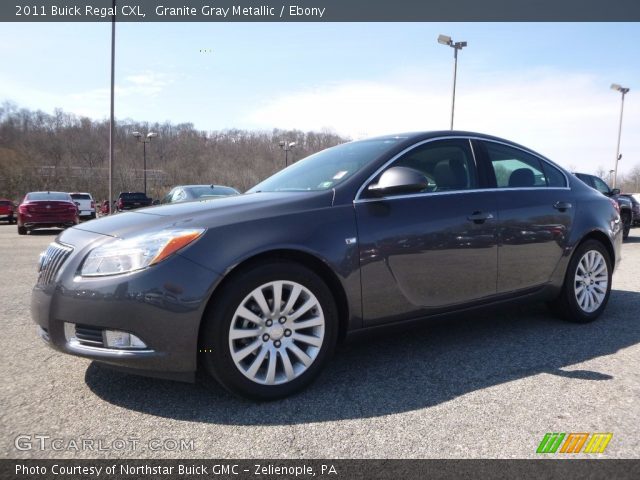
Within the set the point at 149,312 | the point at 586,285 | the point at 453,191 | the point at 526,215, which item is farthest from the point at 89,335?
the point at 586,285

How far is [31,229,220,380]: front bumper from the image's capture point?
97.8 inches

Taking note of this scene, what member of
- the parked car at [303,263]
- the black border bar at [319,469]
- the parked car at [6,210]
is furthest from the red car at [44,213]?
the black border bar at [319,469]

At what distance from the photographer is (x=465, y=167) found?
3742 mm

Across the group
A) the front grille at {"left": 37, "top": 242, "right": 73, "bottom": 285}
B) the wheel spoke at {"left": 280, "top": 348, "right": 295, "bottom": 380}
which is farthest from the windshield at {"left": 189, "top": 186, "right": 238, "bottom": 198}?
the wheel spoke at {"left": 280, "top": 348, "right": 295, "bottom": 380}

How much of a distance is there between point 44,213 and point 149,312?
1537cm

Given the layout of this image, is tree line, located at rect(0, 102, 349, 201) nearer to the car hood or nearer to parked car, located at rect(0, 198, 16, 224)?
parked car, located at rect(0, 198, 16, 224)

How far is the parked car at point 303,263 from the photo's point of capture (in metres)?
2.54

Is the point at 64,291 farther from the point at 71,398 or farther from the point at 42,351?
the point at 42,351

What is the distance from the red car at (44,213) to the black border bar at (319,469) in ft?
49.3

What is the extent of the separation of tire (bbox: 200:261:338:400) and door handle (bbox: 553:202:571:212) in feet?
7.73

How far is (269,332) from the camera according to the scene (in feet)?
8.98

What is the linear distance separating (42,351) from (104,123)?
66.5 metres

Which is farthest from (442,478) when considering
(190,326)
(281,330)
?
(190,326)

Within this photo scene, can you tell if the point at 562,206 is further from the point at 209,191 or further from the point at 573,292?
the point at 209,191
